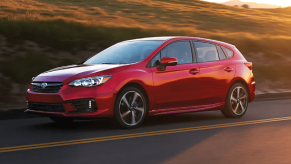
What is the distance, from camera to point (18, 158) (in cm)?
630

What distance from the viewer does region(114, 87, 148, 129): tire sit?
853cm

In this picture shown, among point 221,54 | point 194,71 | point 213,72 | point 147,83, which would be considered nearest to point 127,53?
point 147,83

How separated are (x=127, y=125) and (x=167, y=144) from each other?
151cm

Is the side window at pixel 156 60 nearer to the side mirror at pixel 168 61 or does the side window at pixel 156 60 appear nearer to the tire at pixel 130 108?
the side mirror at pixel 168 61

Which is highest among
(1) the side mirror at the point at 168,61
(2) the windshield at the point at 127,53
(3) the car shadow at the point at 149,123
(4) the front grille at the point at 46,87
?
(2) the windshield at the point at 127,53

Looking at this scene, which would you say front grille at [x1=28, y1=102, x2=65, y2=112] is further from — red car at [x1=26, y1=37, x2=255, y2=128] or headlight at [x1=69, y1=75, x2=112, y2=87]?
headlight at [x1=69, y1=75, x2=112, y2=87]

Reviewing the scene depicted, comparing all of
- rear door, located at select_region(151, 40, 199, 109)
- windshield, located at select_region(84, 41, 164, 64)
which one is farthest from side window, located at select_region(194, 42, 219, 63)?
windshield, located at select_region(84, 41, 164, 64)

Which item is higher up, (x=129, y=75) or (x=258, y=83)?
(x=129, y=75)

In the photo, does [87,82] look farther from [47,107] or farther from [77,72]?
[47,107]

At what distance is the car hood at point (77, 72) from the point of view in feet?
27.3

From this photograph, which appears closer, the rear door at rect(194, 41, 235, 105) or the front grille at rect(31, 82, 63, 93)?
the front grille at rect(31, 82, 63, 93)

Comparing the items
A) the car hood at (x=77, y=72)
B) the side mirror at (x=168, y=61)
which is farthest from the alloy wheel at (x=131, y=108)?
the side mirror at (x=168, y=61)

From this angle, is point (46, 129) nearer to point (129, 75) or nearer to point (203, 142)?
point (129, 75)

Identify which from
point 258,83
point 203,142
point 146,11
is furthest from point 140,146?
point 146,11
